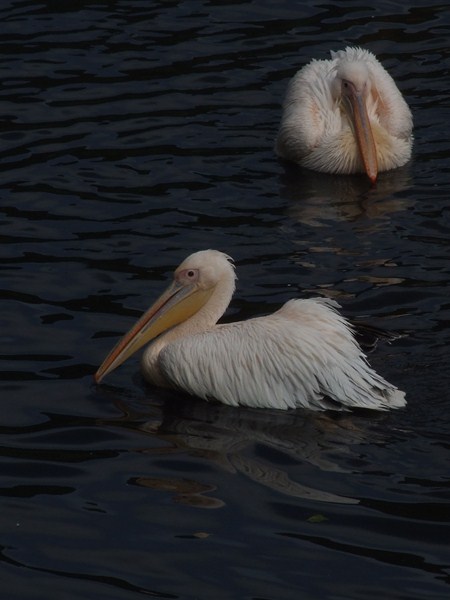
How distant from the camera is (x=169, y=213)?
8.95 meters

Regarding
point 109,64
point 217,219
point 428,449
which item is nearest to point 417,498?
point 428,449

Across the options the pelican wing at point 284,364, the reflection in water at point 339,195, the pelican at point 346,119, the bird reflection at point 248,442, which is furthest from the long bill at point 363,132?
the bird reflection at point 248,442

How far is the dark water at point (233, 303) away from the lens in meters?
5.51

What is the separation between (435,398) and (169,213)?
2.80m

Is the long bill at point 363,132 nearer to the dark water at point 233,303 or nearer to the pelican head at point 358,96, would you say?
the pelican head at point 358,96

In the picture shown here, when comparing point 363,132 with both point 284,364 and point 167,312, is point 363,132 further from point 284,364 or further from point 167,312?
point 284,364

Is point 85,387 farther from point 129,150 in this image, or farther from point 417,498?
point 129,150

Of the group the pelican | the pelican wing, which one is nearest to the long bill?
the pelican

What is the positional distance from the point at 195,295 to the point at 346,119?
3313mm

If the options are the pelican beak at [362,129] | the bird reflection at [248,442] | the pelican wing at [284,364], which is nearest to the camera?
the bird reflection at [248,442]

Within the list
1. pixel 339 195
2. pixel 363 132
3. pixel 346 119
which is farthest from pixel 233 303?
pixel 346 119

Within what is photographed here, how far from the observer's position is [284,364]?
6809mm

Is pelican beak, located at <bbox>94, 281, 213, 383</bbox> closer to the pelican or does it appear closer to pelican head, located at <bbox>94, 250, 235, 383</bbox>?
pelican head, located at <bbox>94, 250, 235, 383</bbox>

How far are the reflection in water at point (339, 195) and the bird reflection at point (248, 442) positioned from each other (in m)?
2.40
